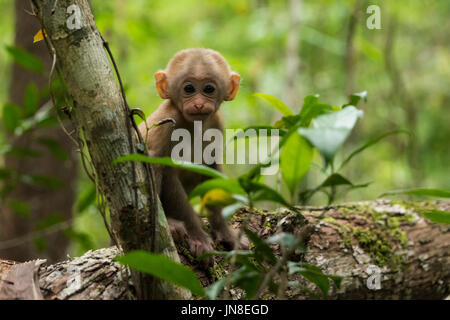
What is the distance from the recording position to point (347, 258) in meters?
3.37

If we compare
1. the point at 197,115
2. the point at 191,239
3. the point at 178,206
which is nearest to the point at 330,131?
the point at 191,239

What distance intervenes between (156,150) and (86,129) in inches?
49.9

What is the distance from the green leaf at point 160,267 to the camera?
179 cm

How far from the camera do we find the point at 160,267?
1841 mm

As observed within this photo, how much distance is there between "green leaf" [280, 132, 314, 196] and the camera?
1.89 m

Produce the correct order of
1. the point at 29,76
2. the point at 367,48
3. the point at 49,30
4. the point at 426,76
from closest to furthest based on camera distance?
the point at 49,30 < the point at 29,76 < the point at 367,48 < the point at 426,76

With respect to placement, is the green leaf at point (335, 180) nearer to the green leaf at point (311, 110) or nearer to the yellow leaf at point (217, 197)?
the green leaf at point (311, 110)

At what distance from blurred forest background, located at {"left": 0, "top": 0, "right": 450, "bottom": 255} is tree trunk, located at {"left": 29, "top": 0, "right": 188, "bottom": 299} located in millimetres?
5388

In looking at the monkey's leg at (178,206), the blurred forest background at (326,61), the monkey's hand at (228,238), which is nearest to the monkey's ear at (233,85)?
the monkey's leg at (178,206)

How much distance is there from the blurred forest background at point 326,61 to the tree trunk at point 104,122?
17.7 ft

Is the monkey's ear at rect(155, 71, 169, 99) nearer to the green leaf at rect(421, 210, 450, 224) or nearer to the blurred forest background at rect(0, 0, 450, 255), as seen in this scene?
the green leaf at rect(421, 210, 450, 224)

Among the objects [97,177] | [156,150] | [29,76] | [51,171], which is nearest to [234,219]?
[156,150]
